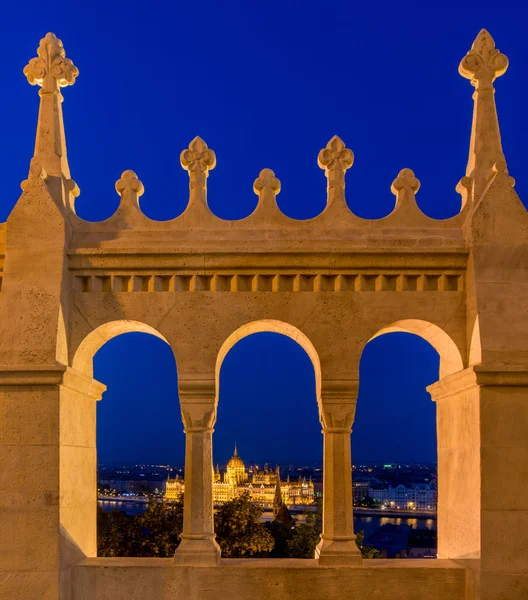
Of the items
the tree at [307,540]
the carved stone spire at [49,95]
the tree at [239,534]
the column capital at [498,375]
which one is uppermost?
the carved stone spire at [49,95]

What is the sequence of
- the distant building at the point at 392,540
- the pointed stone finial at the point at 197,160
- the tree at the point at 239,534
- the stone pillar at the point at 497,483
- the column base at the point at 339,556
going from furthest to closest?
the distant building at the point at 392,540 < the tree at the point at 239,534 < the pointed stone finial at the point at 197,160 < the column base at the point at 339,556 < the stone pillar at the point at 497,483

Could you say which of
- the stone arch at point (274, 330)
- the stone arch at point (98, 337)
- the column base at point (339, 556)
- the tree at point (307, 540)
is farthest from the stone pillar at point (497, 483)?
the tree at point (307, 540)

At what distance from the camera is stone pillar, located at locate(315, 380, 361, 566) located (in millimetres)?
6414

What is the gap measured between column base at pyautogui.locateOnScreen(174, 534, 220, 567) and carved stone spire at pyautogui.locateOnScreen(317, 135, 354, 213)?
11.0 feet

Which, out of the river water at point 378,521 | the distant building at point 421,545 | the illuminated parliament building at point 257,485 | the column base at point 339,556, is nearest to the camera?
the column base at point 339,556

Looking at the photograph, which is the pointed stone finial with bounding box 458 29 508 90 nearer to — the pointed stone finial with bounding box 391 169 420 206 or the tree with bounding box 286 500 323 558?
the pointed stone finial with bounding box 391 169 420 206

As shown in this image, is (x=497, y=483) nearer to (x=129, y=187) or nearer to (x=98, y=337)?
(x=98, y=337)

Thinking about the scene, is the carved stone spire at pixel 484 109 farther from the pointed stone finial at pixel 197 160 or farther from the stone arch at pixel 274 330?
the pointed stone finial at pixel 197 160

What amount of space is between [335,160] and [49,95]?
287cm

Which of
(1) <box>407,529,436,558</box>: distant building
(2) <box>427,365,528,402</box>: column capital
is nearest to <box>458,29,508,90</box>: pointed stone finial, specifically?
(2) <box>427,365,528,402</box>: column capital

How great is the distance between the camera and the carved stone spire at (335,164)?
22.7 feet

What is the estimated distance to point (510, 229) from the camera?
6.55m

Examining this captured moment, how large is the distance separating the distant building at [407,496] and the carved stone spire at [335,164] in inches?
3118

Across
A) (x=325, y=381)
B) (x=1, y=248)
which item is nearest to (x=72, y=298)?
(x=1, y=248)
